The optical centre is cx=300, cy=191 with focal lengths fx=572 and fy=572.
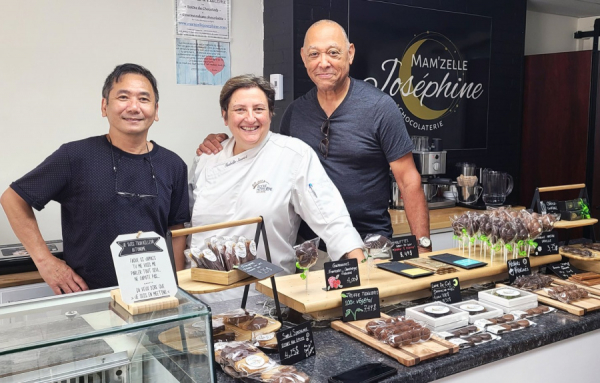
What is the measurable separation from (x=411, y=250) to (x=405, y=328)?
2.06 ft

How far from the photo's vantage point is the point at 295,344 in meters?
1.53

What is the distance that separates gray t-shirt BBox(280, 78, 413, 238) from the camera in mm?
2666

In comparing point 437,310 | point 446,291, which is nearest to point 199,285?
point 437,310

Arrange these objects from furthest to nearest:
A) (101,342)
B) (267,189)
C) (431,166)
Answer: (431,166)
(267,189)
(101,342)

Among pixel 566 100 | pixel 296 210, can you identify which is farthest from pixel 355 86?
pixel 566 100

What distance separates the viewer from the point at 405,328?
1644 millimetres

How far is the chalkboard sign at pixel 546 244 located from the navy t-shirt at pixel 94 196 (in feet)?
5.08

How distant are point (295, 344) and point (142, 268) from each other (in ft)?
1.55

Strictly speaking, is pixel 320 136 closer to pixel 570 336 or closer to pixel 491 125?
pixel 570 336

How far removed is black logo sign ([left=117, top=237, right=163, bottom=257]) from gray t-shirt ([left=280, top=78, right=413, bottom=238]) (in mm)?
1459

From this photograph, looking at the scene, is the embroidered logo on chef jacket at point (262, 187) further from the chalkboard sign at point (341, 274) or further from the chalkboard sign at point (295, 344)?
the chalkboard sign at point (295, 344)

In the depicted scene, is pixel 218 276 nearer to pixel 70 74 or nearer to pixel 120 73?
pixel 120 73

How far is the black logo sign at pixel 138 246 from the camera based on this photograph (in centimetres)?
130

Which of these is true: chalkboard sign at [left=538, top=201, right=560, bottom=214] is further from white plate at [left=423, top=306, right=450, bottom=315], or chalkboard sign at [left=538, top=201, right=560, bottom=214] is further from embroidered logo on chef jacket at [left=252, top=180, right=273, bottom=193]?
embroidered logo on chef jacket at [left=252, top=180, right=273, bottom=193]
